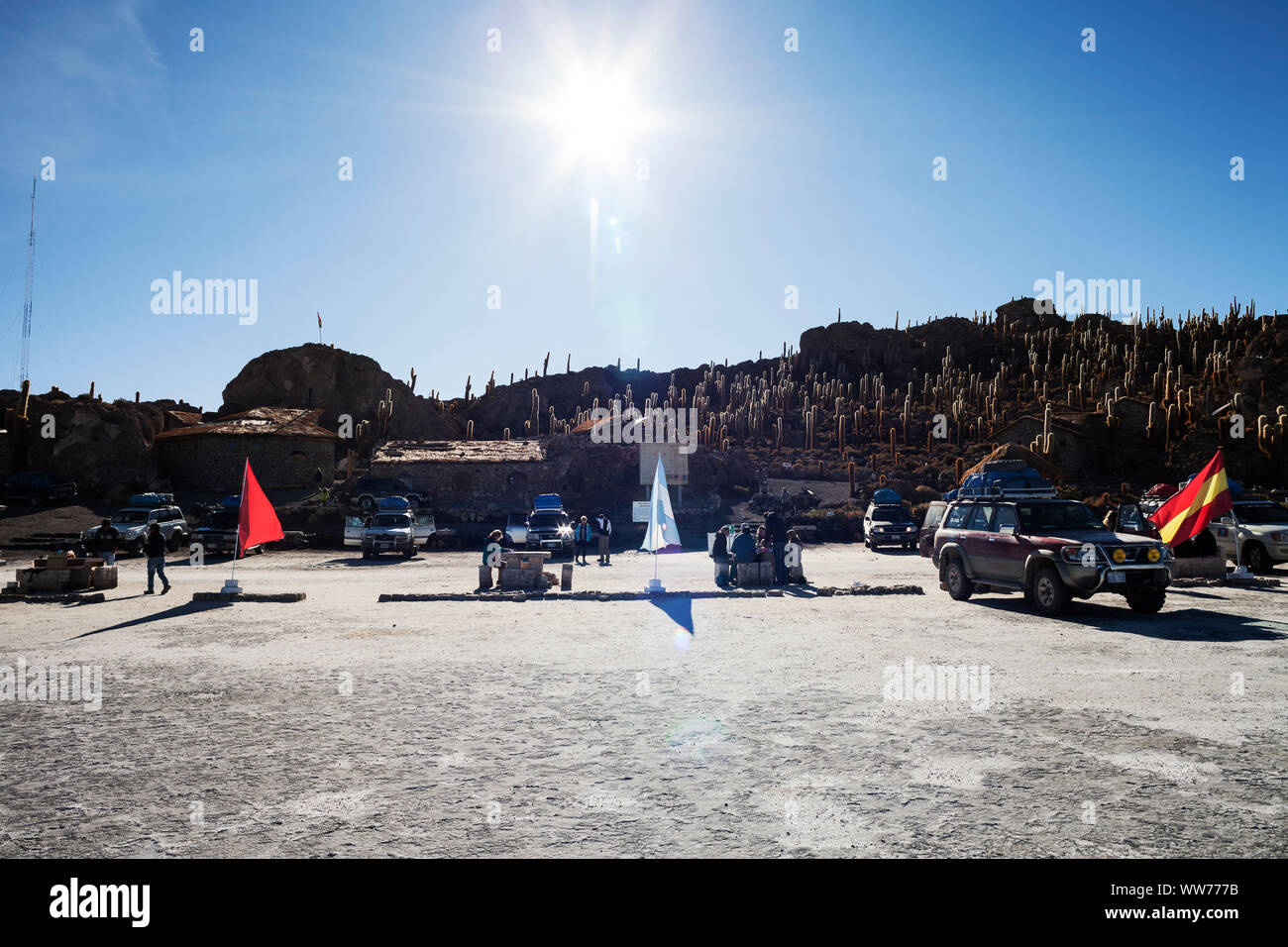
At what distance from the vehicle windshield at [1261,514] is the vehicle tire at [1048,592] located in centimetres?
1092

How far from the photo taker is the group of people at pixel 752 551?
1720 centimetres

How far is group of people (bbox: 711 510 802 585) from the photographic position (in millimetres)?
17203

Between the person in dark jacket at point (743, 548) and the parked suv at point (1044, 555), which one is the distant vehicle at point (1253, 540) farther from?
the person in dark jacket at point (743, 548)

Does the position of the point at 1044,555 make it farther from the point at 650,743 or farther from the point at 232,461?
the point at 232,461

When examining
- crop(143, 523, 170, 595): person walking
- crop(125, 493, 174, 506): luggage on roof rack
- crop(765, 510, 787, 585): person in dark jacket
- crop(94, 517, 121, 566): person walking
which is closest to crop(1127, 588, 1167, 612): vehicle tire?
crop(765, 510, 787, 585): person in dark jacket

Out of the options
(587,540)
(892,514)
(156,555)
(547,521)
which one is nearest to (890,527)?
(892,514)

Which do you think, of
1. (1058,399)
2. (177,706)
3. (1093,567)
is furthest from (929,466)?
(177,706)

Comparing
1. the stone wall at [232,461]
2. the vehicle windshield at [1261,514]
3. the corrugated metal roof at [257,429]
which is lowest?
the vehicle windshield at [1261,514]

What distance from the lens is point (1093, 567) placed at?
12047 mm

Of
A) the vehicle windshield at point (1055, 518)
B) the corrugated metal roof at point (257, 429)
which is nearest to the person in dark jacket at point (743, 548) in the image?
the vehicle windshield at point (1055, 518)

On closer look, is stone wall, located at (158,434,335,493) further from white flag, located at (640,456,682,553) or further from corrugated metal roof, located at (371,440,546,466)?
white flag, located at (640,456,682,553)

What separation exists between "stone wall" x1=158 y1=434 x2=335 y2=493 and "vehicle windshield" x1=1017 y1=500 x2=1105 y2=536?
43.6 m
